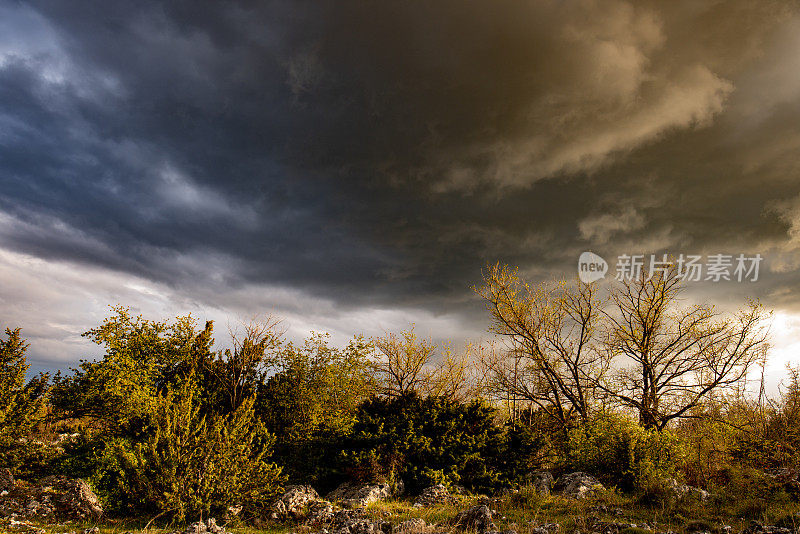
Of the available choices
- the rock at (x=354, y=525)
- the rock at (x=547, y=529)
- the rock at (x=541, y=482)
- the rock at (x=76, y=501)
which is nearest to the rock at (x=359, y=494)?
the rock at (x=354, y=525)

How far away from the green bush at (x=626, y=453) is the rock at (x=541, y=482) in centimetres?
140

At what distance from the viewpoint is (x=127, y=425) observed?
1423 centimetres

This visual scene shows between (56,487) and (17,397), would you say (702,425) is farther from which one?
(17,397)

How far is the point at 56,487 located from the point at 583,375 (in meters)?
20.4

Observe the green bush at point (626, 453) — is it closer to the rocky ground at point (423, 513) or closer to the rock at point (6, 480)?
the rocky ground at point (423, 513)

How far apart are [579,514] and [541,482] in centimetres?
443

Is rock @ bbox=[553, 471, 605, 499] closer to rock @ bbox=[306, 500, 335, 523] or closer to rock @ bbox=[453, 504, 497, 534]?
rock @ bbox=[453, 504, 497, 534]

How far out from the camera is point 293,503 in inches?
473

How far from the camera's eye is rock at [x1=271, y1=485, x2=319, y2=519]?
11.6 metres

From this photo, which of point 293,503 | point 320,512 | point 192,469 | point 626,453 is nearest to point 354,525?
point 320,512

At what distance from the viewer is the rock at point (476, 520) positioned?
946 cm

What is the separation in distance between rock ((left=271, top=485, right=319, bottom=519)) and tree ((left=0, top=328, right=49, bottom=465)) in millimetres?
8328

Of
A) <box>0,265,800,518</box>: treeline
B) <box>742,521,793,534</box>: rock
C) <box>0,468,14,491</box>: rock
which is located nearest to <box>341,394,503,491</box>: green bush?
<box>0,265,800,518</box>: treeline

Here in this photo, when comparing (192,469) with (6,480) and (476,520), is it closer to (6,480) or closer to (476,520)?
(6,480)
